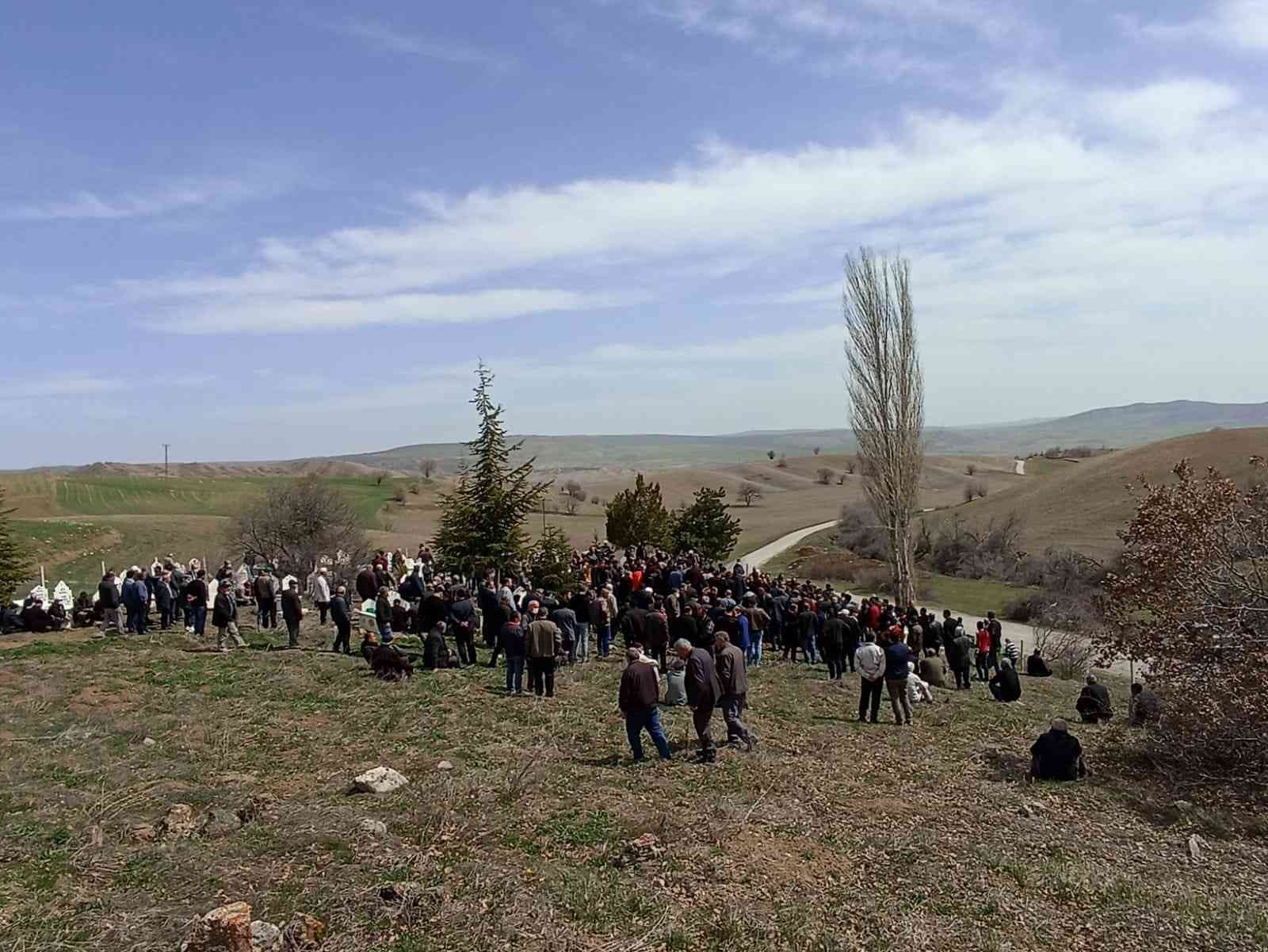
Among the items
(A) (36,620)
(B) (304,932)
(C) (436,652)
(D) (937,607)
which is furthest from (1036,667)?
(A) (36,620)

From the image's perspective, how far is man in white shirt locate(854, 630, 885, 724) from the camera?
47.6 ft

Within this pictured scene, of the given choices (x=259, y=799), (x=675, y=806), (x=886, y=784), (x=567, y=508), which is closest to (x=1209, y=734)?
(x=886, y=784)

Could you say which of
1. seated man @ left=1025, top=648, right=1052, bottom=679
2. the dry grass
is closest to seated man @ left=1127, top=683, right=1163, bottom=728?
the dry grass

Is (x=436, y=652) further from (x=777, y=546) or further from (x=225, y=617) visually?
(x=777, y=546)

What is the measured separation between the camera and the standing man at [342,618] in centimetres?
1717

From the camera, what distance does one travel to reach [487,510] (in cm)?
2425

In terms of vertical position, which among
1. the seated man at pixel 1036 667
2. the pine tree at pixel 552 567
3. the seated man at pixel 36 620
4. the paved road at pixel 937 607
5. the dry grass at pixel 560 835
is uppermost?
the pine tree at pixel 552 567

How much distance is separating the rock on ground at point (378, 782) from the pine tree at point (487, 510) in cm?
1365

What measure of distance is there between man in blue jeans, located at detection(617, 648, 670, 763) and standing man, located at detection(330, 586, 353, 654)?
7.54 metres

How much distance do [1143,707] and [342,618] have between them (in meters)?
13.8

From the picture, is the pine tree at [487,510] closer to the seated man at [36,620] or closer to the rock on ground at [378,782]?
the seated man at [36,620]

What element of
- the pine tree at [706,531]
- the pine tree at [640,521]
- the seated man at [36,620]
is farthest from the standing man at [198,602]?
the pine tree at [706,531]

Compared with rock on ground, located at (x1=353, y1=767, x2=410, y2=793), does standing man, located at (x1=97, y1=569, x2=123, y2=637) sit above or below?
above

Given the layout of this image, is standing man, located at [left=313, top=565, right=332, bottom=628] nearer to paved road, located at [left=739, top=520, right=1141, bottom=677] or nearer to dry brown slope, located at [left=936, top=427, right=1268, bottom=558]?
paved road, located at [left=739, top=520, right=1141, bottom=677]
